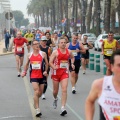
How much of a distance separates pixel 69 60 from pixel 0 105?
2.00m

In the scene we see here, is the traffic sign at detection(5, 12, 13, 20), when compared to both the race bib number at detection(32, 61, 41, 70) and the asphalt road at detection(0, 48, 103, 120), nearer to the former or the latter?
the asphalt road at detection(0, 48, 103, 120)

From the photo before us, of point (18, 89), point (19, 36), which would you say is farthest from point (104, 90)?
point (19, 36)

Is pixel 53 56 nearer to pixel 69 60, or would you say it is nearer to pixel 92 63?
pixel 69 60


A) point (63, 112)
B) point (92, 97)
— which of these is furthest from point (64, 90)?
point (92, 97)

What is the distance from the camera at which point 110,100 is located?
15.0 feet

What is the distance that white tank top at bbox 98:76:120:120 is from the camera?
14.9 ft

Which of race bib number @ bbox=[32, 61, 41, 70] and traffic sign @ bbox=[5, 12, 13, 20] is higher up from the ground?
traffic sign @ bbox=[5, 12, 13, 20]

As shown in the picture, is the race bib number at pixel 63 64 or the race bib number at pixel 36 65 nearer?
the race bib number at pixel 36 65

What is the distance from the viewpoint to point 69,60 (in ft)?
38.6

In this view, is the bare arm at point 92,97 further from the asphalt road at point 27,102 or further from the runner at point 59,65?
the runner at point 59,65

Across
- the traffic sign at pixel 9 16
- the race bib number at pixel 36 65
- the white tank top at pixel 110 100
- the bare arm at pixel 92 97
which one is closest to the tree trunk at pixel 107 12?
the traffic sign at pixel 9 16

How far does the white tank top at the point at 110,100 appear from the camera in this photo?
453cm

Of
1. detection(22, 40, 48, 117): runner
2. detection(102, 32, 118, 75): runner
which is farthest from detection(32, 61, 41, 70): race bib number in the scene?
detection(102, 32, 118, 75): runner

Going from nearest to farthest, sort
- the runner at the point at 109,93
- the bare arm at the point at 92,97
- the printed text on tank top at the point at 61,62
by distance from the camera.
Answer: the runner at the point at 109,93 < the bare arm at the point at 92,97 < the printed text on tank top at the point at 61,62
